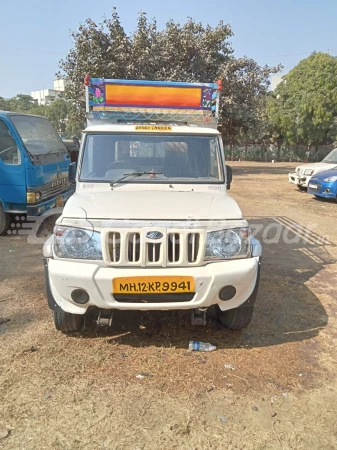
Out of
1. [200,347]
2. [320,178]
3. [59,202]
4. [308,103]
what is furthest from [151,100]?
[308,103]

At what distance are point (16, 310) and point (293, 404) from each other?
9.44ft

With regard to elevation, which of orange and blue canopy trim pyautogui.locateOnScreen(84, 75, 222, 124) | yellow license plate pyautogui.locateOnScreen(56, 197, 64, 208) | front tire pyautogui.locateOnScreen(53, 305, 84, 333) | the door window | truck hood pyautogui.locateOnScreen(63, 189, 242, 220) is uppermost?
orange and blue canopy trim pyautogui.locateOnScreen(84, 75, 222, 124)

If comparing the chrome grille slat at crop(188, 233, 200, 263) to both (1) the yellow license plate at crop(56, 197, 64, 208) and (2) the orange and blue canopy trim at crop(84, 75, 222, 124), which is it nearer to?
(2) the orange and blue canopy trim at crop(84, 75, 222, 124)

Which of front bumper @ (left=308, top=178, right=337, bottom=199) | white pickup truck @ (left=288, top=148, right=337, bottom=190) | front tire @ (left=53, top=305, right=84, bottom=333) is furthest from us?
white pickup truck @ (left=288, top=148, right=337, bottom=190)

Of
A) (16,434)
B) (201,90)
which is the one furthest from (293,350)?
(201,90)

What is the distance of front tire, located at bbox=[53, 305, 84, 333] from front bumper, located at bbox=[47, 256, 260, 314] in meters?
0.26

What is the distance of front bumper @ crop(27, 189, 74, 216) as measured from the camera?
684 cm

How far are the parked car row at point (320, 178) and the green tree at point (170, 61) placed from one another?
19.1 ft

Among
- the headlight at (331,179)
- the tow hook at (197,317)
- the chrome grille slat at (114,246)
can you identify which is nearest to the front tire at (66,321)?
the chrome grille slat at (114,246)

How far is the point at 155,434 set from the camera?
8.04ft

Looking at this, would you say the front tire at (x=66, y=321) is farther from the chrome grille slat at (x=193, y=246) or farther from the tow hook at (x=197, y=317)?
the chrome grille slat at (x=193, y=246)

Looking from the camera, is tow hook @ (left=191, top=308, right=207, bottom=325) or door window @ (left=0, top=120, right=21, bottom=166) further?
door window @ (left=0, top=120, right=21, bottom=166)

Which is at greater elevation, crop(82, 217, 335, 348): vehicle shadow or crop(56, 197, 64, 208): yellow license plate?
crop(56, 197, 64, 208): yellow license plate

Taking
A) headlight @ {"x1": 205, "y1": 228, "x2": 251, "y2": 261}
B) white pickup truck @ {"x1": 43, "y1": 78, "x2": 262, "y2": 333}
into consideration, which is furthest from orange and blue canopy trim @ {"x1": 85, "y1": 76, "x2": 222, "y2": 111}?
headlight @ {"x1": 205, "y1": 228, "x2": 251, "y2": 261}
